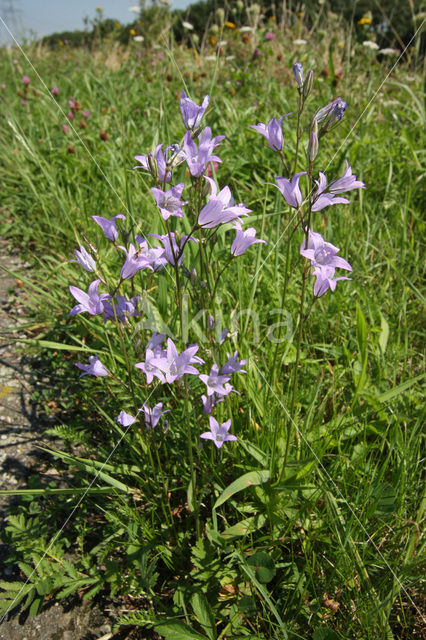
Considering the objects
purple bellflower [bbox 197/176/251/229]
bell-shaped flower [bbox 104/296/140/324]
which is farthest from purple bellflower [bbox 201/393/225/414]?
purple bellflower [bbox 197/176/251/229]

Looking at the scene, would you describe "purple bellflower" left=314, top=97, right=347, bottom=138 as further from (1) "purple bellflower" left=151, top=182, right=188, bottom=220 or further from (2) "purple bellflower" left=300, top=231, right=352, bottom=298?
(1) "purple bellflower" left=151, top=182, right=188, bottom=220

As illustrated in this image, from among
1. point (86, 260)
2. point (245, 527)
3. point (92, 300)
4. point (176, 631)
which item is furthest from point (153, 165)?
point (176, 631)

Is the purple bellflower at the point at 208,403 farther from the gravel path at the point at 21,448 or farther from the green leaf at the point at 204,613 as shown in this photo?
the gravel path at the point at 21,448

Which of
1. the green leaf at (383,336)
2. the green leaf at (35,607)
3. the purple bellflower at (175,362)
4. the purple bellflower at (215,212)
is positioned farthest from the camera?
the green leaf at (383,336)

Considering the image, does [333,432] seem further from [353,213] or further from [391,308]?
[353,213]

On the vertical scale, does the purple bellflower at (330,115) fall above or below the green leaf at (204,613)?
above

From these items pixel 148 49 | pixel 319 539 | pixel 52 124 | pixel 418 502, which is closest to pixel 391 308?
pixel 418 502

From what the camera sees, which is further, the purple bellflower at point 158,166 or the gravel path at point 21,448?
the gravel path at point 21,448

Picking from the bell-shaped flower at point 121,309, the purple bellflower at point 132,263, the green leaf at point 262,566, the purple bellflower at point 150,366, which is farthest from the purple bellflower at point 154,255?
the green leaf at point 262,566
